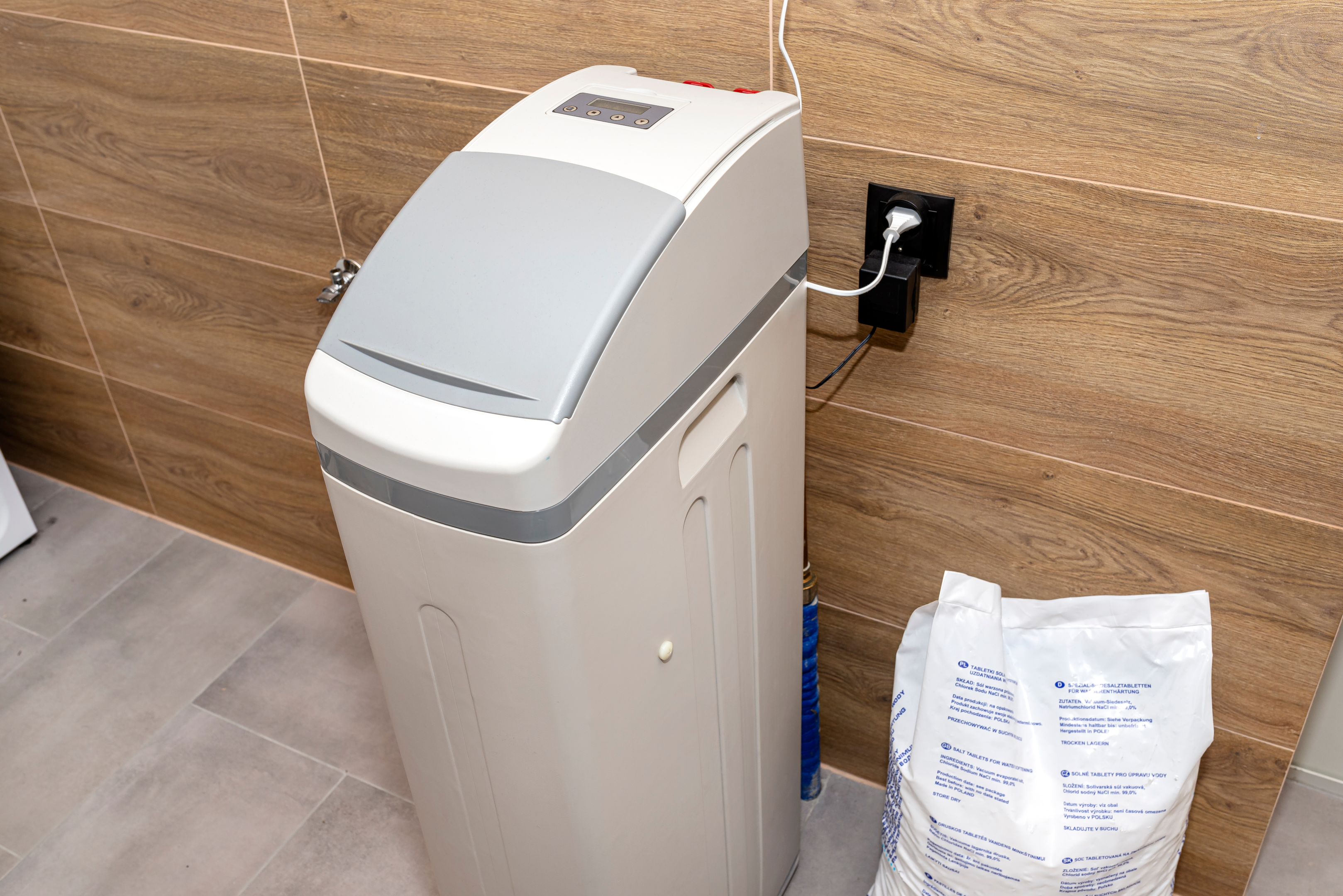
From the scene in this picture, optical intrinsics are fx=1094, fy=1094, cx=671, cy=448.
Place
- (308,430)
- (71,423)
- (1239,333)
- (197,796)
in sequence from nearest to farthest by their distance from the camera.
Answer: (1239,333) < (197,796) < (308,430) < (71,423)

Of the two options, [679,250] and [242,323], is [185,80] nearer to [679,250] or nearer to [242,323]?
[242,323]

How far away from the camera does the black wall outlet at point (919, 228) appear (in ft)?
3.43

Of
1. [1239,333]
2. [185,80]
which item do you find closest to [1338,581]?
[1239,333]

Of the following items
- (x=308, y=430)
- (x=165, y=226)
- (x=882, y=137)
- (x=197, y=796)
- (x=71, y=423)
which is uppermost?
(x=882, y=137)

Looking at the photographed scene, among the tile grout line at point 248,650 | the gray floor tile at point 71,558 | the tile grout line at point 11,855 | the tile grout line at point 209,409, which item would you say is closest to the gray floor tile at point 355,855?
the tile grout line at point 248,650

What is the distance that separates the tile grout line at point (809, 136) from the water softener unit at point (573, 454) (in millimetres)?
129

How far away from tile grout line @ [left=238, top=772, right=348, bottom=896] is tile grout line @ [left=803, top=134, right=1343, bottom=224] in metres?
1.15

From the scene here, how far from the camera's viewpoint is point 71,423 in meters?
2.08

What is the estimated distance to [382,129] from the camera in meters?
1.33

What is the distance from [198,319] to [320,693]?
62 centimetres

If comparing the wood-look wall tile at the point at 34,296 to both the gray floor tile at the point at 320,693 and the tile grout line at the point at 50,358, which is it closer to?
the tile grout line at the point at 50,358

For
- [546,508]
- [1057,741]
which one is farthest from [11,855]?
[1057,741]

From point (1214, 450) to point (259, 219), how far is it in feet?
4.10

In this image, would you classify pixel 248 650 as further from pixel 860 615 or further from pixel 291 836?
pixel 860 615
